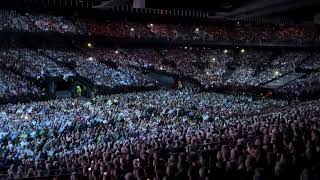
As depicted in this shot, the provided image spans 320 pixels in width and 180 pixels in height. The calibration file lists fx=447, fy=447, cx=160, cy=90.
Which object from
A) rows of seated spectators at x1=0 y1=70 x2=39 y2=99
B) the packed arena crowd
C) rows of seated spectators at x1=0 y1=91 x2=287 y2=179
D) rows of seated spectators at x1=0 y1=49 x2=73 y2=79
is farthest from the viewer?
rows of seated spectators at x1=0 y1=49 x2=73 y2=79

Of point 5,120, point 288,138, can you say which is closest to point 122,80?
point 5,120

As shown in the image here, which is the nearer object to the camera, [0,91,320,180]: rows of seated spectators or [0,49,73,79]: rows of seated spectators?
[0,91,320,180]: rows of seated spectators

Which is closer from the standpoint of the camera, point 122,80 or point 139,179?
point 139,179

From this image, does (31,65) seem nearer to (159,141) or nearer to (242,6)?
(159,141)

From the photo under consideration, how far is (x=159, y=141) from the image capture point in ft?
47.2

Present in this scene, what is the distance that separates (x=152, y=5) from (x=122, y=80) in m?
44.7

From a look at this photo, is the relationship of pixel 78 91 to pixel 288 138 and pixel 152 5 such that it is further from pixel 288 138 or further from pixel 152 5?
pixel 152 5

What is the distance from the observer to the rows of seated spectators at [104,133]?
1202 cm

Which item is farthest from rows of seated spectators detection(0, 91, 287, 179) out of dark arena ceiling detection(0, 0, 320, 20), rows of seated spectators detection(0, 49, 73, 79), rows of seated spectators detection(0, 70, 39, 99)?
rows of seated spectators detection(0, 49, 73, 79)

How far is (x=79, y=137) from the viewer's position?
20.5 meters

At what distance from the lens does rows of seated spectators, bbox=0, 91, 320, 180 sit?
6.69 m

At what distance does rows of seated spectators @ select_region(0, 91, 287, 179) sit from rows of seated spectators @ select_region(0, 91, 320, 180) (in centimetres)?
3

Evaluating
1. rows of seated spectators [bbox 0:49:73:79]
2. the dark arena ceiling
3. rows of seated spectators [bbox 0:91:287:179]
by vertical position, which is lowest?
rows of seated spectators [bbox 0:91:287:179]

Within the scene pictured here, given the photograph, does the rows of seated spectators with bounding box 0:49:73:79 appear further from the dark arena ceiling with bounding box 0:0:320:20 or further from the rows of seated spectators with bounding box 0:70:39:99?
the dark arena ceiling with bounding box 0:0:320:20
